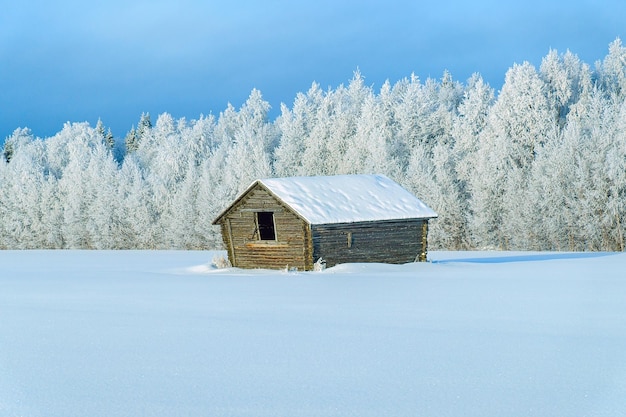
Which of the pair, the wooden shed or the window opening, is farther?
the window opening

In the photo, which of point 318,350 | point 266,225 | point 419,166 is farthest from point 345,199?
point 419,166

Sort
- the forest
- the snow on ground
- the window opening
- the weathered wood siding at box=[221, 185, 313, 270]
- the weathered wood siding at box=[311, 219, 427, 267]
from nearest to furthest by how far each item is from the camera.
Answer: the snow on ground → the weathered wood siding at box=[311, 219, 427, 267] → the weathered wood siding at box=[221, 185, 313, 270] → the window opening → the forest

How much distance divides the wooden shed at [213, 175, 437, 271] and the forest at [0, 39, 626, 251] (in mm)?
21170

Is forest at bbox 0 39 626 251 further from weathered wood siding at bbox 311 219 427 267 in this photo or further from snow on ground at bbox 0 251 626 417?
snow on ground at bbox 0 251 626 417

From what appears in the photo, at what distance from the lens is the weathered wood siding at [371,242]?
31797 millimetres

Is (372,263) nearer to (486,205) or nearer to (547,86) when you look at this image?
(486,205)

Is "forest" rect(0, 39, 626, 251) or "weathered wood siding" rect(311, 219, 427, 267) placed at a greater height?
"forest" rect(0, 39, 626, 251)

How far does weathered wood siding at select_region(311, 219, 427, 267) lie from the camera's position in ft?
104

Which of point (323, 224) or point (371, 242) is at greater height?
point (323, 224)

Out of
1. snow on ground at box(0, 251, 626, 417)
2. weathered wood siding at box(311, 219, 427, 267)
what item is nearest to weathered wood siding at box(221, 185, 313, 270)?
weathered wood siding at box(311, 219, 427, 267)

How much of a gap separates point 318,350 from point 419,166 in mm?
48040

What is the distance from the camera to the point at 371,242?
33.0m

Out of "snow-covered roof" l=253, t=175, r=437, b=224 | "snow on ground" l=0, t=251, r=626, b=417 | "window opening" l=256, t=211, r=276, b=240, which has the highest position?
"snow-covered roof" l=253, t=175, r=437, b=224

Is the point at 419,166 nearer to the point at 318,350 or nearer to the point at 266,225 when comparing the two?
the point at 266,225
